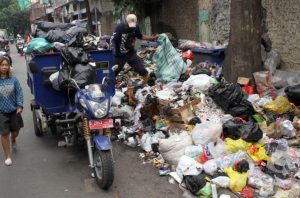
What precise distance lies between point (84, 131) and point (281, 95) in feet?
11.4

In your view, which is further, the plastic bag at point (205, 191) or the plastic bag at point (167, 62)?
the plastic bag at point (167, 62)

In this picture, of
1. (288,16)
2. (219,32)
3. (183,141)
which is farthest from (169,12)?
(183,141)

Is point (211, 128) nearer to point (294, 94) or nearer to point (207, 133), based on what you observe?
point (207, 133)

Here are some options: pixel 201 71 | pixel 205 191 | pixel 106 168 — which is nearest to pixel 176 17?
pixel 201 71

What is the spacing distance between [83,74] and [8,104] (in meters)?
Result: 1.15

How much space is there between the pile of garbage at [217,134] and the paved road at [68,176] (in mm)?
226

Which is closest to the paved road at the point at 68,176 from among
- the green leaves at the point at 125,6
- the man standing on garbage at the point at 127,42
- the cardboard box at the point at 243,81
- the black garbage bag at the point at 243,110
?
the black garbage bag at the point at 243,110

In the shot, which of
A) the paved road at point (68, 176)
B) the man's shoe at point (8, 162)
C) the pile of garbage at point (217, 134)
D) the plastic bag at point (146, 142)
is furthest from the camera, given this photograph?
the plastic bag at point (146, 142)

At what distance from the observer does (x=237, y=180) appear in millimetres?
4512

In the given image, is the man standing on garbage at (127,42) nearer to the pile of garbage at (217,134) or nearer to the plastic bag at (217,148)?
the pile of garbage at (217,134)

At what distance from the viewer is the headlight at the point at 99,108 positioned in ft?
15.5

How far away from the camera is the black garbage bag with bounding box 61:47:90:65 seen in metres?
5.71

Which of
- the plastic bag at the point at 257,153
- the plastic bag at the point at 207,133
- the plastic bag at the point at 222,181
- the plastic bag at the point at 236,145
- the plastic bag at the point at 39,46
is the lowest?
the plastic bag at the point at 222,181

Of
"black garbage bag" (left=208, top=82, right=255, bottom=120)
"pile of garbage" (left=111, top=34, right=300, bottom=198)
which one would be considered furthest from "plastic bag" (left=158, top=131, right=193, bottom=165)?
"black garbage bag" (left=208, top=82, right=255, bottom=120)
